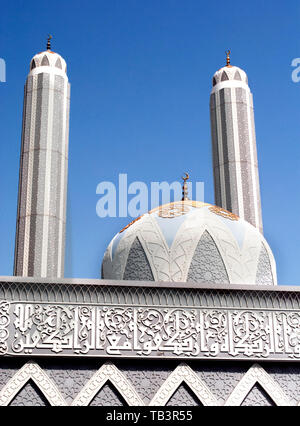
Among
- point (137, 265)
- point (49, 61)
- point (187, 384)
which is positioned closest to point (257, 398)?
point (187, 384)

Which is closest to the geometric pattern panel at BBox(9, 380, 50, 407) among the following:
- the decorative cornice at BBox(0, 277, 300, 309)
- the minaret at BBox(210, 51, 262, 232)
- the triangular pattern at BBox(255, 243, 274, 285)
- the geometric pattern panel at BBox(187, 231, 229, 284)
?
the decorative cornice at BBox(0, 277, 300, 309)

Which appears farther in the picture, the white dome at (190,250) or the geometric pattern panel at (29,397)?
the white dome at (190,250)

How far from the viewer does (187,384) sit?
3760mm

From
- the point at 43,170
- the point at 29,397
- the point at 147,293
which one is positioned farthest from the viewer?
the point at 43,170

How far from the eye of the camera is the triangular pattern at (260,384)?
3.78 m

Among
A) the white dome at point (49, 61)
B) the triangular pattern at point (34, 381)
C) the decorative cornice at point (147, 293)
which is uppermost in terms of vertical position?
the white dome at point (49, 61)

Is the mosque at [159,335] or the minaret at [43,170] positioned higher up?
the minaret at [43,170]

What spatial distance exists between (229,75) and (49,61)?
1.90m

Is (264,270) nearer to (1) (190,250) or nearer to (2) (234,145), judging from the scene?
(1) (190,250)

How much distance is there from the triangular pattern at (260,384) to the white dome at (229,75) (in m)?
3.76

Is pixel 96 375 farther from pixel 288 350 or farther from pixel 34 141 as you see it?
pixel 34 141

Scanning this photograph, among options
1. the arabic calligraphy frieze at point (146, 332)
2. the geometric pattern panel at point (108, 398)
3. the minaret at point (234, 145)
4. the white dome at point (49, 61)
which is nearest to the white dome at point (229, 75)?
the minaret at point (234, 145)

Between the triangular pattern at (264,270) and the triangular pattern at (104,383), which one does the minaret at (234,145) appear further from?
the triangular pattern at (104,383)
